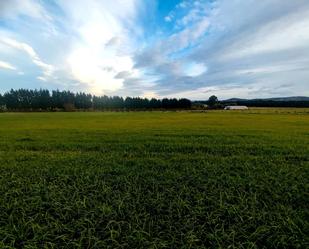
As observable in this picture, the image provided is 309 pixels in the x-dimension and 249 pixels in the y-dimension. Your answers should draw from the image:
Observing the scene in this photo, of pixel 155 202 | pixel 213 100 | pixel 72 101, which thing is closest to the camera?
pixel 155 202

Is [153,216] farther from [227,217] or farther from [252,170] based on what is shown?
[252,170]

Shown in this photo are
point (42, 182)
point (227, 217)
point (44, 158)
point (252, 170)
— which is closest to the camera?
point (227, 217)

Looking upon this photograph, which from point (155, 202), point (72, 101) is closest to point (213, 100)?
point (72, 101)

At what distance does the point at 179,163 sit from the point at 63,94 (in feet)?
511

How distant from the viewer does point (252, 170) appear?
7961mm

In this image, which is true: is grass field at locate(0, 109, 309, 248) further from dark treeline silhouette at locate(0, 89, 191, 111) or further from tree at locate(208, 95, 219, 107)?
tree at locate(208, 95, 219, 107)

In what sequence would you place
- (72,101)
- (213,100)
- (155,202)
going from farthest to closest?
1. (213,100)
2. (72,101)
3. (155,202)

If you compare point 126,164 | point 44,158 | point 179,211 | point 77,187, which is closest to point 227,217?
point 179,211

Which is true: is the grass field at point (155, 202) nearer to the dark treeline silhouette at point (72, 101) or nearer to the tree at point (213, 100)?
the dark treeline silhouette at point (72, 101)

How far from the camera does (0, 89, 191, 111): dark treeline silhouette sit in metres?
136

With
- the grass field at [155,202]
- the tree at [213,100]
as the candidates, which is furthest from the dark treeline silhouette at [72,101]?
the grass field at [155,202]

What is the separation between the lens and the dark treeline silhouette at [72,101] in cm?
13600

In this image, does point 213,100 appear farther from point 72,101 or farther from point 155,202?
point 155,202

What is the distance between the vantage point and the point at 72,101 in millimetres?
149125
